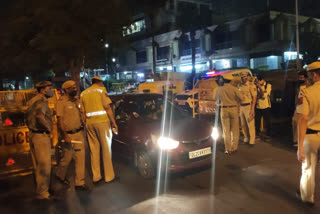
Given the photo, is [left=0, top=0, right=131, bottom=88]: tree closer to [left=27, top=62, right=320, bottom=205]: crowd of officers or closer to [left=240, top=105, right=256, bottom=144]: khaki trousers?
[left=27, top=62, right=320, bottom=205]: crowd of officers

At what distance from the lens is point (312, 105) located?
347 centimetres

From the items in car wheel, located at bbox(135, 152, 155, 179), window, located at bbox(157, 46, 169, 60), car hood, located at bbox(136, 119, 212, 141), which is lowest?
car wheel, located at bbox(135, 152, 155, 179)

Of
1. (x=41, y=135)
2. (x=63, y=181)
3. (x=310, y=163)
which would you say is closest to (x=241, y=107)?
(x=310, y=163)

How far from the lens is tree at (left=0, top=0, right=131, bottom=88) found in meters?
9.84

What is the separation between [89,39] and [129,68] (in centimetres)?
3853

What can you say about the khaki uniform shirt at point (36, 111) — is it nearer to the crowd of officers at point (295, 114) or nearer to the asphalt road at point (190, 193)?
the asphalt road at point (190, 193)

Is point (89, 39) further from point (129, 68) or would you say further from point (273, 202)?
point (129, 68)

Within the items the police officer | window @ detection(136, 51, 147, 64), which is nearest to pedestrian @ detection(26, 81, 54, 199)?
the police officer

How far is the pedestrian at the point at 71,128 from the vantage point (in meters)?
4.67

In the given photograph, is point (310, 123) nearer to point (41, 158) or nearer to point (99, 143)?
point (99, 143)

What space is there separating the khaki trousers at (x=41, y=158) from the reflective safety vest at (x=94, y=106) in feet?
2.60

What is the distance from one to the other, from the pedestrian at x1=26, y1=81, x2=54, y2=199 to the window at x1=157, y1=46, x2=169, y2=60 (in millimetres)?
37504

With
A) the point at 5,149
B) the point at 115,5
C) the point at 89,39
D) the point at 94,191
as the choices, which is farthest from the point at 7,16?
the point at 94,191

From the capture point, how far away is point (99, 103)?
16.1 ft
